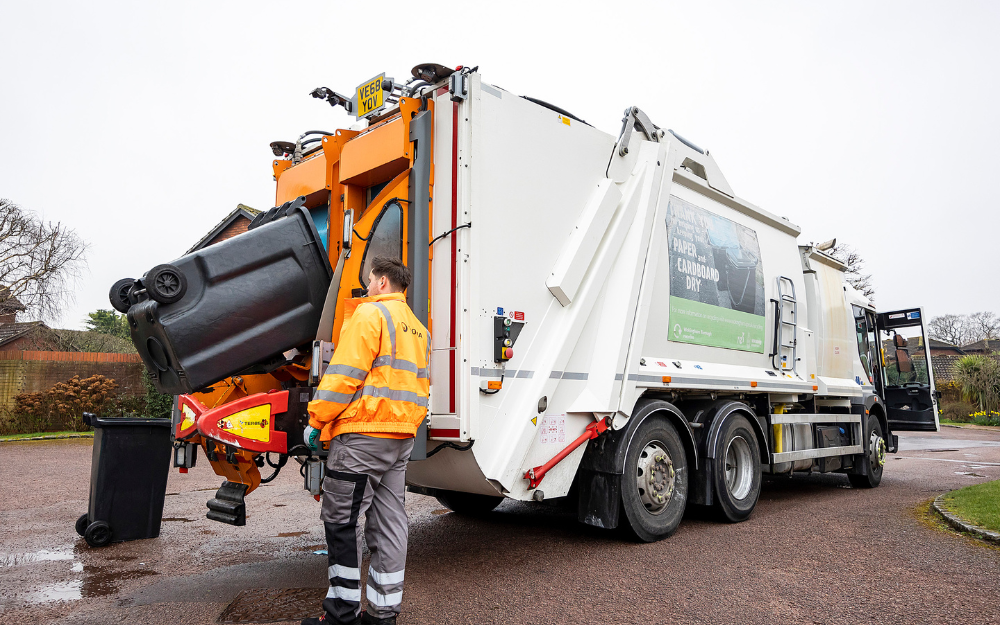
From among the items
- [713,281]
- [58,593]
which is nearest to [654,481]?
[713,281]

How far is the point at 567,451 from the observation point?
452 centimetres

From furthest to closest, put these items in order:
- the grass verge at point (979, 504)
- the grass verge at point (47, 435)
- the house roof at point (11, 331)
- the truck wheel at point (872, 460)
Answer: the house roof at point (11, 331) < the grass verge at point (47, 435) < the truck wheel at point (872, 460) < the grass verge at point (979, 504)

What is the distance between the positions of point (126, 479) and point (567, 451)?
129 inches

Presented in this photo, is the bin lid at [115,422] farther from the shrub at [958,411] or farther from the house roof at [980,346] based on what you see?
the house roof at [980,346]

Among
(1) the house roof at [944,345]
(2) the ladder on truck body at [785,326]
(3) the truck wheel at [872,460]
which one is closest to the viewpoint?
(2) the ladder on truck body at [785,326]

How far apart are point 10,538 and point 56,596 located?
208 cm

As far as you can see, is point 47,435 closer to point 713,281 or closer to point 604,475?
point 604,475

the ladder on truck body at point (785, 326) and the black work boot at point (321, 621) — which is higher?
the ladder on truck body at point (785, 326)

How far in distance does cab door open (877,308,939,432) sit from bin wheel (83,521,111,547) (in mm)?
9354

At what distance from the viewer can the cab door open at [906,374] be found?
31.7 feet

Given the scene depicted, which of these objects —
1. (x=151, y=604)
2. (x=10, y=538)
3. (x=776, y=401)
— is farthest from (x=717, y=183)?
(x=10, y=538)

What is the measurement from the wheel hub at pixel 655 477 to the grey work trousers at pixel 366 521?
2.19 meters

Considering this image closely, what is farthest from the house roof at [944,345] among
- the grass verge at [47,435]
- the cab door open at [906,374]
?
the grass verge at [47,435]

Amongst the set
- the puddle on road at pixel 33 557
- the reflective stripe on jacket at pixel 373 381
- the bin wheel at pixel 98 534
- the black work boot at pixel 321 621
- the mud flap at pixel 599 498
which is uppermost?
the reflective stripe on jacket at pixel 373 381
